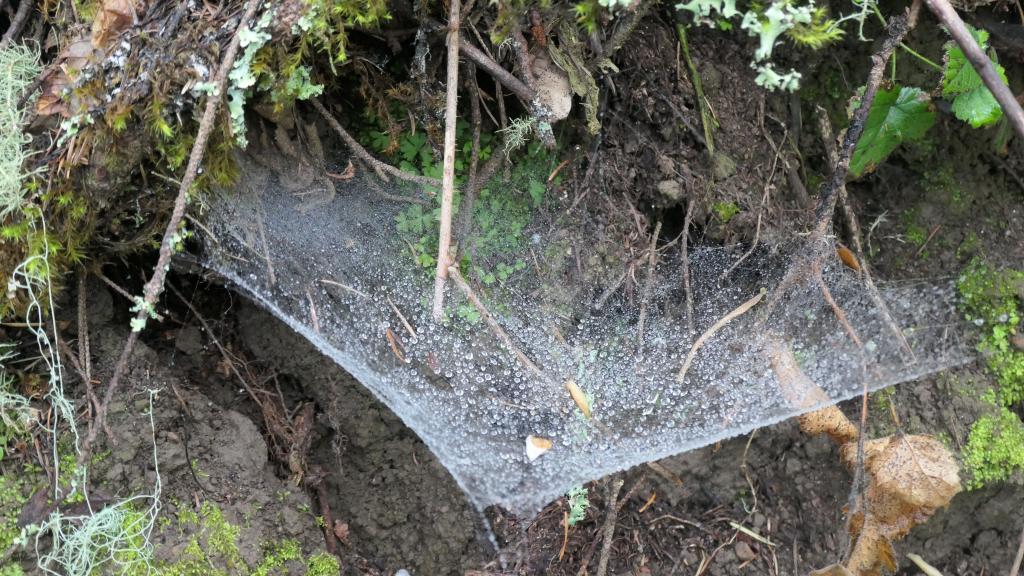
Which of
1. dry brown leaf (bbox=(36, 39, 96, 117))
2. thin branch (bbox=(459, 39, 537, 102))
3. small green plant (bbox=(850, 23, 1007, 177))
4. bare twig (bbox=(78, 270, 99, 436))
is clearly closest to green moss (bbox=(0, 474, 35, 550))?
bare twig (bbox=(78, 270, 99, 436))

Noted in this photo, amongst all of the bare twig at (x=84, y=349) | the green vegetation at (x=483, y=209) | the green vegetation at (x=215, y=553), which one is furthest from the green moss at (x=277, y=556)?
the green vegetation at (x=483, y=209)

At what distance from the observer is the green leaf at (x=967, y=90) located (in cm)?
201

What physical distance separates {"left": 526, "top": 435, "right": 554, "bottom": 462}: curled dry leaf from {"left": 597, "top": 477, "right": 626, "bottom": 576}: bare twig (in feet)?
0.99

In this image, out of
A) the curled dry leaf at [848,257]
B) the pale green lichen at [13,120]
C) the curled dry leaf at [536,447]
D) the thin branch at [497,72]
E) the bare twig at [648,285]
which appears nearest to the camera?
the pale green lichen at [13,120]

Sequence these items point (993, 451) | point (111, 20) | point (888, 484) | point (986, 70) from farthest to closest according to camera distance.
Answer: point (993, 451), point (888, 484), point (111, 20), point (986, 70)

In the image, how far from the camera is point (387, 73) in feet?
6.48

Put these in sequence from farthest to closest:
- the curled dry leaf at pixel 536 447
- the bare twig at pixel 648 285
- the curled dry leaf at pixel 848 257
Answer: the curled dry leaf at pixel 848 257
the bare twig at pixel 648 285
the curled dry leaf at pixel 536 447

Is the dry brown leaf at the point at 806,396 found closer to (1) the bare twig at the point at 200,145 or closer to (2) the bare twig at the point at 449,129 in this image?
(2) the bare twig at the point at 449,129

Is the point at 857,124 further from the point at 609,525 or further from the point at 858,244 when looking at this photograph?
the point at 609,525

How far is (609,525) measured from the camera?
220cm

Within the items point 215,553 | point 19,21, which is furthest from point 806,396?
point 19,21

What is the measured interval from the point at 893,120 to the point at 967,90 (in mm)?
203

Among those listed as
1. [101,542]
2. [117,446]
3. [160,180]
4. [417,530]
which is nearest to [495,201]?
[160,180]

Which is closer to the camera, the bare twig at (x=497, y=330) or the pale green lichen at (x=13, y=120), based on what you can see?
the pale green lichen at (x=13, y=120)
